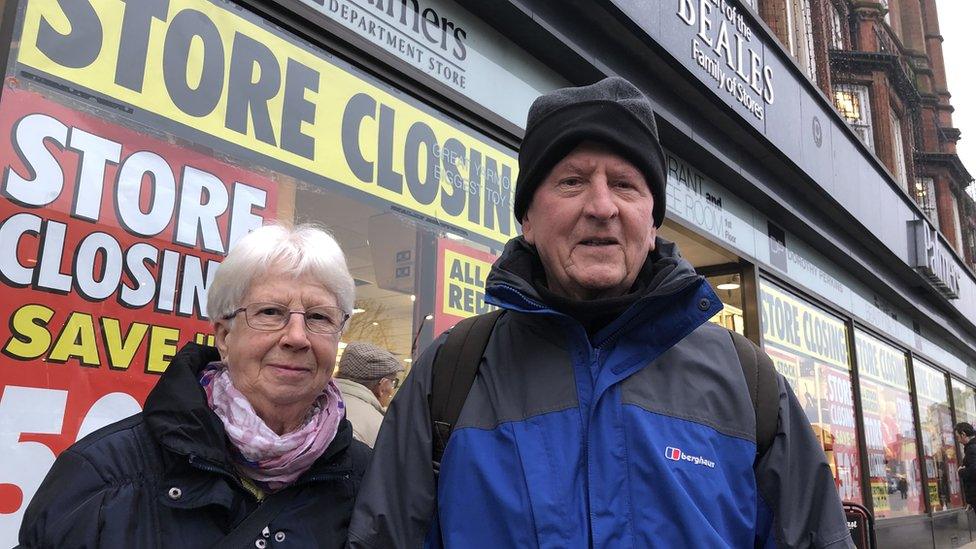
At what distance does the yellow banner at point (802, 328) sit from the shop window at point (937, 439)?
443 centimetres

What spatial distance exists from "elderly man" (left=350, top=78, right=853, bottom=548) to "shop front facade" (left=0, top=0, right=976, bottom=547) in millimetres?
1376

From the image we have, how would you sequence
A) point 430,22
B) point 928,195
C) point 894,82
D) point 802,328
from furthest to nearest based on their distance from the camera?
point 928,195, point 894,82, point 802,328, point 430,22

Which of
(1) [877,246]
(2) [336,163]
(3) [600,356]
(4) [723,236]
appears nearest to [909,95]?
(1) [877,246]

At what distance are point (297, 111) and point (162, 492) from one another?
2.19m

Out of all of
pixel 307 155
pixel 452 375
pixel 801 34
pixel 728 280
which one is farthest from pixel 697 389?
pixel 801 34

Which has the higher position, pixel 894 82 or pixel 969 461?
pixel 894 82

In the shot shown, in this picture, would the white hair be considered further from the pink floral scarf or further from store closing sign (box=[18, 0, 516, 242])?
store closing sign (box=[18, 0, 516, 242])

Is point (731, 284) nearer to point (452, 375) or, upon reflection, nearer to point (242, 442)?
point (452, 375)

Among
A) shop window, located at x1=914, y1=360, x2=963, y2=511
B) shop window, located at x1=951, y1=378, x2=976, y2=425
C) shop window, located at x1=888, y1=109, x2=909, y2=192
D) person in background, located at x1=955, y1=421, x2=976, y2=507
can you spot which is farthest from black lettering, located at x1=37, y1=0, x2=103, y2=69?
shop window, located at x1=951, y1=378, x2=976, y2=425

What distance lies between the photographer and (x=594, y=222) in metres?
1.62

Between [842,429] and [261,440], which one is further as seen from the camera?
[842,429]

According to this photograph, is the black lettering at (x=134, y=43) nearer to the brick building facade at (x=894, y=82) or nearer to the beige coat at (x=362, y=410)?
the beige coat at (x=362, y=410)

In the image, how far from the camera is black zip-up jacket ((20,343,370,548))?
1.35 metres

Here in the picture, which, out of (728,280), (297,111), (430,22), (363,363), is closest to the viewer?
(297,111)
